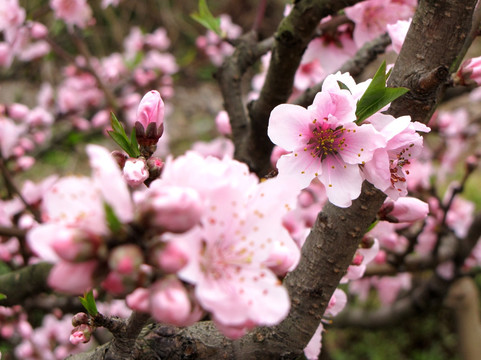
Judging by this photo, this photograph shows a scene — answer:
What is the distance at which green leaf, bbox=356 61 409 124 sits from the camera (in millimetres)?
726

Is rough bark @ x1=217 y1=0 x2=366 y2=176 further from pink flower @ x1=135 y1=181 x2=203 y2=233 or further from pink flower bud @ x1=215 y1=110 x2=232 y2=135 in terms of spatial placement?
pink flower @ x1=135 y1=181 x2=203 y2=233

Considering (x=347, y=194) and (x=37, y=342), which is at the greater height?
(x=347, y=194)

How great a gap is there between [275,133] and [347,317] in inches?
77.1

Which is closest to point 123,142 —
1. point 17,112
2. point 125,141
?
point 125,141

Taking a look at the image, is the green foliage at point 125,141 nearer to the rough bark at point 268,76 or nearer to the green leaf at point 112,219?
the green leaf at point 112,219

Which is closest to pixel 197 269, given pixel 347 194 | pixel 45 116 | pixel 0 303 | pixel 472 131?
pixel 347 194

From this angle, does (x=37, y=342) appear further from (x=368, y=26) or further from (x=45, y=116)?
(x=368, y=26)

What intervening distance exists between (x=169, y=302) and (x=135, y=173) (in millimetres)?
293

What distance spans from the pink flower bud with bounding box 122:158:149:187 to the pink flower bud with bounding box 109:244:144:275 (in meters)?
0.25

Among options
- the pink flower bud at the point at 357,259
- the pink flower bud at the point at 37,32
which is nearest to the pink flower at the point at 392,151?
the pink flower bud at the point at 357,259

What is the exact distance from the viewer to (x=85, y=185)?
20.5 inches

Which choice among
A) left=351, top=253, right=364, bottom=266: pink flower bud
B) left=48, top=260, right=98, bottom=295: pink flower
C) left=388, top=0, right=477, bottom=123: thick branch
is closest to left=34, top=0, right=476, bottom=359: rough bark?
left=388, top=0, right=477, bottom=123: thick branch

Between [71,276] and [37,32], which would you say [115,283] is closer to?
[71,276]

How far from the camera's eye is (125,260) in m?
0.47
